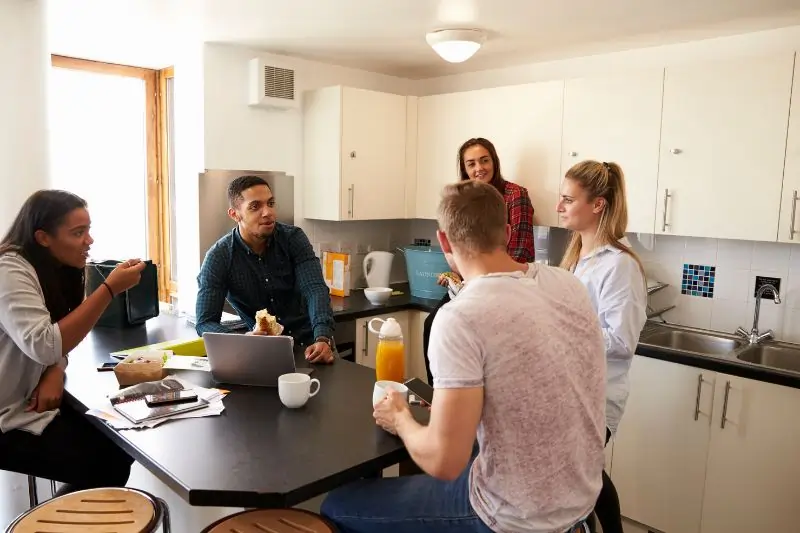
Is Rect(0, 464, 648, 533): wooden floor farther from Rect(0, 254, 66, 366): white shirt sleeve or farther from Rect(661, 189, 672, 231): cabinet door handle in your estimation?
Rect(661, 189, 672, 231): cabinet door handle

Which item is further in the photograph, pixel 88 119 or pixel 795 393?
pixel 88 119

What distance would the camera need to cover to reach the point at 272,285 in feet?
8.69

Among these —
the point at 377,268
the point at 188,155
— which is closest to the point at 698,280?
the point at 377,268

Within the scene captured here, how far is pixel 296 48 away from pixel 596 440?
114 inches

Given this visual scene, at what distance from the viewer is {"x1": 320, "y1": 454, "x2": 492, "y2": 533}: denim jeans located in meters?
1.44

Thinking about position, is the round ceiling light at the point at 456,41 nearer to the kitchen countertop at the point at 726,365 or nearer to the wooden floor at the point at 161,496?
the kitchen countertop at the point at 726,365

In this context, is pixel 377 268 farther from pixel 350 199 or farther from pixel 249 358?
pixel 249 358

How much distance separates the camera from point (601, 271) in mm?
2102

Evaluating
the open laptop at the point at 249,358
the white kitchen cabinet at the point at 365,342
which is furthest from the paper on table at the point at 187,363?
the white kitchen cabinet at the point at 365,342

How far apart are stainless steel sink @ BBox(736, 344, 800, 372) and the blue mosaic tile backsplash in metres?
0.37

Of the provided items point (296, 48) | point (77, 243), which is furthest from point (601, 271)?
point (296, 48)

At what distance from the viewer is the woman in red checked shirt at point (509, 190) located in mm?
3324

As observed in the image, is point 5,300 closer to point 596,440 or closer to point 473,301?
point 473,301

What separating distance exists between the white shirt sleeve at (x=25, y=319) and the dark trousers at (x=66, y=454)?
0.76 ft
